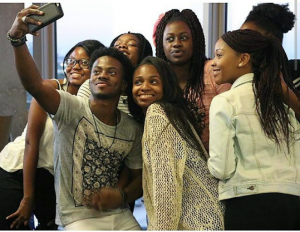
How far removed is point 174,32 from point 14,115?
2.28 meters

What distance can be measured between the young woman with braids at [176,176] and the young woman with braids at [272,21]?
2.77ft

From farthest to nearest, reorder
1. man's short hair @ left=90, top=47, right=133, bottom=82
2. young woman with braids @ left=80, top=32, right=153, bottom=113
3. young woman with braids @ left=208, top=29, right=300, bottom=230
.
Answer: young woman with braids @ left=80, top=32, right=153, bottom=113 → man's short hair @ left=90, top=47, right=133, bottom=82 → young woman with braids @ left=208, top=29, right=300, bottom=230

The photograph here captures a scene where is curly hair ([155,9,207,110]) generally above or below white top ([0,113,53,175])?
above

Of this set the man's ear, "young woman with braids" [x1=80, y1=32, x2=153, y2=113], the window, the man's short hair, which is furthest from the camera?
the window

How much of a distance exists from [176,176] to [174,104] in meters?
0.38

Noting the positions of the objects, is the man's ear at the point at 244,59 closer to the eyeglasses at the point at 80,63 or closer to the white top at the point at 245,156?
the white top at the point at 245,156

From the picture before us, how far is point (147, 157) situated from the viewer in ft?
8.05

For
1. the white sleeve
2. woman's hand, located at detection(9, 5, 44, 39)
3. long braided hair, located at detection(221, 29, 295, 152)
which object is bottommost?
the white sleeve

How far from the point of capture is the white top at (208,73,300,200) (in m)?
2.29

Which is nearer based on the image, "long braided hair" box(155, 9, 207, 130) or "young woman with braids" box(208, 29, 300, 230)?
"young woman with braids" box(208, 29, 300, 230)

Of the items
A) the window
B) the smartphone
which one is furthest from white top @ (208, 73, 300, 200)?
the window

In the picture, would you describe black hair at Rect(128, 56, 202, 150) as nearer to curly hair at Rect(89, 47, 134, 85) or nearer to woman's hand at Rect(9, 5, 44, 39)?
curly hair at Rect(89, 47, 134, 85)

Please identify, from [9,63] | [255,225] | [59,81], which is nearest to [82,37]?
[9,63]

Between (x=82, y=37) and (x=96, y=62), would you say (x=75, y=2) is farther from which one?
(x=96, y=62)
